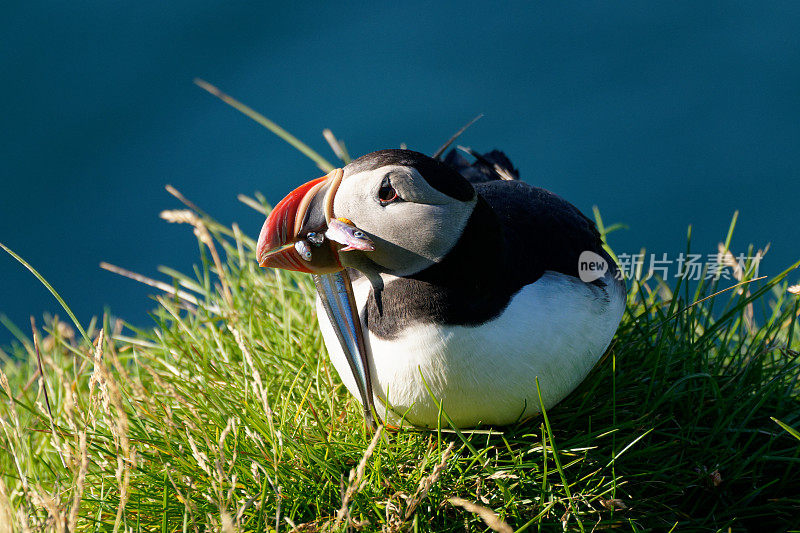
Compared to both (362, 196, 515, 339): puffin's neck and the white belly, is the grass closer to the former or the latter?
the white belly

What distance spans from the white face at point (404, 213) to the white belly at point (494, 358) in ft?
0.56

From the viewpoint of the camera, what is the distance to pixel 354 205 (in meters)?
1.46

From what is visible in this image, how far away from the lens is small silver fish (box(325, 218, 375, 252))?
56.8 inches

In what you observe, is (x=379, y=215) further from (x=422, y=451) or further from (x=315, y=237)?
(x=422, y=451)

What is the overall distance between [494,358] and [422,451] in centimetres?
36

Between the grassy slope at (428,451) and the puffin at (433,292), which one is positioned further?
the grassy slope at (428,451)

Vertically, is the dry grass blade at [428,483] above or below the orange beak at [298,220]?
below

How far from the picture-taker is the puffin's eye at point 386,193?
4.74ft

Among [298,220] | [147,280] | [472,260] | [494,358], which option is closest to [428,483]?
[494,358]

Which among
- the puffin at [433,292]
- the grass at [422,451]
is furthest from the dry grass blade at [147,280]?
the puffin at [433,292]

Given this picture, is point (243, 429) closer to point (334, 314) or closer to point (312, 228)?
point (334, 314)

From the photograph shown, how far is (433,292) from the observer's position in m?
1.52

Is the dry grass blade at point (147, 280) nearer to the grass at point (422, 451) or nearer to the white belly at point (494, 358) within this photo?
the grass at point (422, 451)

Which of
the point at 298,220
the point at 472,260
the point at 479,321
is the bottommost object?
the point at 479,321
